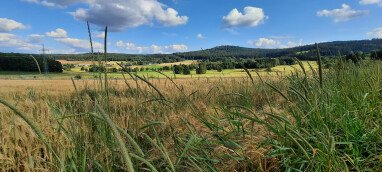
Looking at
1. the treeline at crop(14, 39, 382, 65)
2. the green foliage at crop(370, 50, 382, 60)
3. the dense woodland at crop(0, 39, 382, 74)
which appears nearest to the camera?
the treeline at crop(14, 39, 382, 65)

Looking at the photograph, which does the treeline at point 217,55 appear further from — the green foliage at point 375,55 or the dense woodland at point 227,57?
the green foliage at point 375,55

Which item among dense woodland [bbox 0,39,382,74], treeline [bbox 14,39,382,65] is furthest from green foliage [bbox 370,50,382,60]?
treeline [bbox 14,39,382,65]

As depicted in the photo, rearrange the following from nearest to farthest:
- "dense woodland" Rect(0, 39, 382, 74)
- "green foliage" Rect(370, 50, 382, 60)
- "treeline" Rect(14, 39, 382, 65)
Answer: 1. "treeline" Rect(14, 39, 382, 65)
2. "dense woodland" Rect(0, 39, 382, 74)
3. "green foliage" Rect(370, 50, 382, 60)

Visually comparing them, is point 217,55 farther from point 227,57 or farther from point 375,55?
point 375,55

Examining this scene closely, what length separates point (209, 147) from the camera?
11.3 feet

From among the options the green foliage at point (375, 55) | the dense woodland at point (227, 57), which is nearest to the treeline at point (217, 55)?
the dense woodland at point (227, 57)

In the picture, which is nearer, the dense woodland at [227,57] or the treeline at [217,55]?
the treeline at [217,55]

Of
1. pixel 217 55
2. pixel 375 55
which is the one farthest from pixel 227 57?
pixel 375 55

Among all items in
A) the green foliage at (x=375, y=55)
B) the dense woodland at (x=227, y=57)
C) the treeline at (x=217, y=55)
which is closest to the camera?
the treeline at (x=217, y=55)

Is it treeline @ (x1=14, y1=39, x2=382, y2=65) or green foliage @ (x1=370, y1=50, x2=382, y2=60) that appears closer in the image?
treeline @ (x1=14, y1=39, x2=382, y2=65)

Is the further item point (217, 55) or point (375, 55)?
point (375, 55)

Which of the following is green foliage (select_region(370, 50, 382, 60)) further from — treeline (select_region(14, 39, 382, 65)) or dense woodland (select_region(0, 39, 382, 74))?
treeline (select_region(14, 39, 382, 65))

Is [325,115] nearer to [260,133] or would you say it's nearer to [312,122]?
[312,122]

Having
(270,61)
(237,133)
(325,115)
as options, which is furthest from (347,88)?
(270,61)
